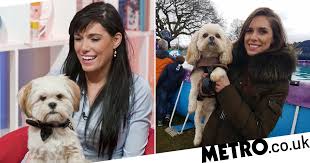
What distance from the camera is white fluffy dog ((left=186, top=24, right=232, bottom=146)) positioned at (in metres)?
3.91

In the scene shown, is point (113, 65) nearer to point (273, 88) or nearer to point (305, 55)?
point (273, 88)

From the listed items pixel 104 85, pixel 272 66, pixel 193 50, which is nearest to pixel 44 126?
pixel 104 85

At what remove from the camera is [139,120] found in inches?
143

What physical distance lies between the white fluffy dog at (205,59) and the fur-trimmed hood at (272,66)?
0.25 meters

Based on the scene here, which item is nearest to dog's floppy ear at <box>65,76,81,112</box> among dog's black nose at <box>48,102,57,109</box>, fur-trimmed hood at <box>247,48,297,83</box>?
dog's black nose at <box>48,102,57,109</box>

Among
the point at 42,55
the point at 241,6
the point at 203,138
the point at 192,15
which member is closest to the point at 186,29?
the point at 192,15

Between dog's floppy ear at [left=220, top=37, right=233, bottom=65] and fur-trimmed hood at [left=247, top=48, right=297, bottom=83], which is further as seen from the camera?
fur-trimmed hood at [left=247, top=48, right=297, bottom=83]

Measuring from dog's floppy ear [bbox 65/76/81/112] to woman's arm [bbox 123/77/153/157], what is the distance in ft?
1.35

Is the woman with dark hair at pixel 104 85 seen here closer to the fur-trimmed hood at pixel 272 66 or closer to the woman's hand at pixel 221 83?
the woman's hand at pixel 221 83

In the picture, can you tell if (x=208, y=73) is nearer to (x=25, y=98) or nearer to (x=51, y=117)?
(x=51, y=117)

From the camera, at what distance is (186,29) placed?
3904 millimetres

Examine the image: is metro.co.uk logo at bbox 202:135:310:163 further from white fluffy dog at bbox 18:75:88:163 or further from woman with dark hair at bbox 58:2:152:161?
white fluffy dog at bbox 18:75:88:163

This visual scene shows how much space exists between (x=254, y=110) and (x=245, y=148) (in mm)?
346

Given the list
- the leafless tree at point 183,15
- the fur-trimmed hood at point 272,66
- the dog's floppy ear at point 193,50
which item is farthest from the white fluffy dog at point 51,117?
the fur-trimmed hood at point 272,66
